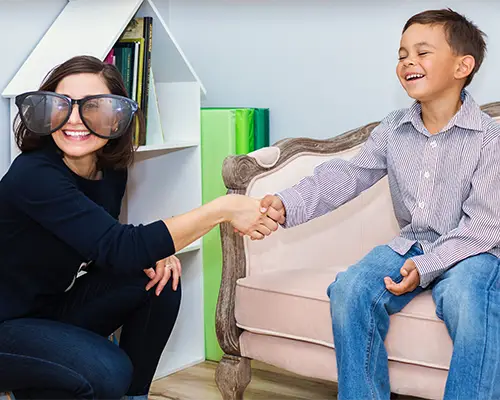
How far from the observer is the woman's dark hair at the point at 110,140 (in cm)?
165

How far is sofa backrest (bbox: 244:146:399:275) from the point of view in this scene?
6.88 ft

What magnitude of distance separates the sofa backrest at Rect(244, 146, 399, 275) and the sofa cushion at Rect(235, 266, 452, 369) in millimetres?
101

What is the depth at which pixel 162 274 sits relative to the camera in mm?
1806

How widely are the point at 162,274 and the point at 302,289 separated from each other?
0.30 metres

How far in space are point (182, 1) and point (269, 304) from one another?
126cm

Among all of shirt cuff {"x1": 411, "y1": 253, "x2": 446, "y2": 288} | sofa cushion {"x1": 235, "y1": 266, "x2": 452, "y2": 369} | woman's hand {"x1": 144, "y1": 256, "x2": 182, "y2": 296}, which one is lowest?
sofa cushion {"x1": 235, "y1": 266, "x2": 452, "y2": 369}

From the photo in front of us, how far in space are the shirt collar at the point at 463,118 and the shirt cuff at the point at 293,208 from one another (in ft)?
0.96

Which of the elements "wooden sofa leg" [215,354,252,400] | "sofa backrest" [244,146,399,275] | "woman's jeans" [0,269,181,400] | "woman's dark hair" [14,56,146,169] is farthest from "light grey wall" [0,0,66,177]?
"wooden sofa leg" [215,354,252,400]

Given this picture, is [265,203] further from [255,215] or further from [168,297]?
[168,297]

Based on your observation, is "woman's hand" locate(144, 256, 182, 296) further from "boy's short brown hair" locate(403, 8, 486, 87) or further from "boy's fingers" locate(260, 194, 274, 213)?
"boy's short brown hair" locate(403, 8, 486, 87)

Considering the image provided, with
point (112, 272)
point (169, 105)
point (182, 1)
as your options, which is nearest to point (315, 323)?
point (112, 272)

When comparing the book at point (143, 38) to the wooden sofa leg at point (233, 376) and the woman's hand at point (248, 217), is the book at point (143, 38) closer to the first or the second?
the woman's hand at point (248, 217)

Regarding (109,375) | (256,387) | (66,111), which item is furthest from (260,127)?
(109,375)

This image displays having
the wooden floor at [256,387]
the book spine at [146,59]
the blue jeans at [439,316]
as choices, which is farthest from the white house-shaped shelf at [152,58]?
the blue jeans at [439,316]
